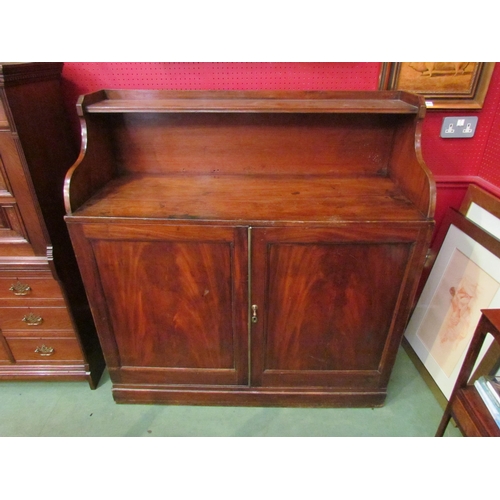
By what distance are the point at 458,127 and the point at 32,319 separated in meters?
2.19

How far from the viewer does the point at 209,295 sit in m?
1.40

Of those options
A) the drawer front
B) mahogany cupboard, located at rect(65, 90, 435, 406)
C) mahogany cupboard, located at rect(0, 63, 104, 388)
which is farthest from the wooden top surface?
the drawer front

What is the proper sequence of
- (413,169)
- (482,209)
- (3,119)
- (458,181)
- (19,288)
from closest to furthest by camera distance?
1. (3,119)
2. (413,169)
3. (19,288)
4. (482,209)
5. (458,181)

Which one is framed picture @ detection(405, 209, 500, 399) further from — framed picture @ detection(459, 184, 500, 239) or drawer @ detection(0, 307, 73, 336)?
drawer @ detection(0, 307, 73, 336)

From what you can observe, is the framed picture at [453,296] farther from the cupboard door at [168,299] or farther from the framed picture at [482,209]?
the cupboard door at [168,299]

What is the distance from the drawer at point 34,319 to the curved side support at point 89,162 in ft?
1.92

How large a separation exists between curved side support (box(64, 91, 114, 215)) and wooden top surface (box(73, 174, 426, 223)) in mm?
39

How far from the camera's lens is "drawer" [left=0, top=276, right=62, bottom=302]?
150cm

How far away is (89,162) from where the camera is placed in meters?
1.36

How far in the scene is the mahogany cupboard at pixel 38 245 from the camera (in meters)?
1.26

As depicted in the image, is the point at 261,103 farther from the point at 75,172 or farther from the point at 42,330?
the point at 42,330

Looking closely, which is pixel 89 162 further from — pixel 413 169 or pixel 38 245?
pixel 413 169

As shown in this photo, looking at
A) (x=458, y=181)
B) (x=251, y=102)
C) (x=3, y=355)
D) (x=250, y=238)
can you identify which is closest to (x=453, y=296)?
(x=458, y=181)

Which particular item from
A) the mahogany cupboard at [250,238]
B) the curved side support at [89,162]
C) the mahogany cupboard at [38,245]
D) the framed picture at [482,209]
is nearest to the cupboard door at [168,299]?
the mahogany cupboard at [250,238]
